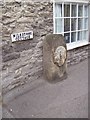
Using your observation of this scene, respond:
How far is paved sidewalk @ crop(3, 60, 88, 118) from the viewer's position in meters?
3.33

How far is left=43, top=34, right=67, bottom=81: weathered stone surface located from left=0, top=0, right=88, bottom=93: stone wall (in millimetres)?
157

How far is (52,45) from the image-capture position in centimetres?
437

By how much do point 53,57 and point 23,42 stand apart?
767 millimetres

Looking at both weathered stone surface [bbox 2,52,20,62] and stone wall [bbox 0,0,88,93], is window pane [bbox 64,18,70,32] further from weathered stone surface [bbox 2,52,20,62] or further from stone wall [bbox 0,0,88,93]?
weathered stone surface [bbox 2,52,20,62]

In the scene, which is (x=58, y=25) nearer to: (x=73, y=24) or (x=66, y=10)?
(x=66, y=10)

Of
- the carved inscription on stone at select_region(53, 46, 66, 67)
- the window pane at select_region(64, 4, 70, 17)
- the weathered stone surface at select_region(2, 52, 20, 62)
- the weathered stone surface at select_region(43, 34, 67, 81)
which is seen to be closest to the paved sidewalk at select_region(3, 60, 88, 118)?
the weathered stone surface at select_region(43, 34, 67, 81)

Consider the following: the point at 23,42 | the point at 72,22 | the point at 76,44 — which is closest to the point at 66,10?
the point at 72,22

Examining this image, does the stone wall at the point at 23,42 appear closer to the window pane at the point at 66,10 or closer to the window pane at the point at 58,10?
the window pane at the point at 58,10

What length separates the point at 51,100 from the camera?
3.76 metres

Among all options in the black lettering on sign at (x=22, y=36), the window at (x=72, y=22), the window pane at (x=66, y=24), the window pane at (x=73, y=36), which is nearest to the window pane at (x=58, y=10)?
the window at (x=72, y=22)

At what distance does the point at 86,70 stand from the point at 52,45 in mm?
1505

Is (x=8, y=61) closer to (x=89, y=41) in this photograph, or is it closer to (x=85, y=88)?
(x=85, y=88)

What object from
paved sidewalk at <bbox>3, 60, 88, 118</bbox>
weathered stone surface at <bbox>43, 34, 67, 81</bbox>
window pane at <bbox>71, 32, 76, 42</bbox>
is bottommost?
paved sidewalk at <bbox>3, 60, 88, 118</bbox>

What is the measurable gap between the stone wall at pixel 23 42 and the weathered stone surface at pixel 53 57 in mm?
157
